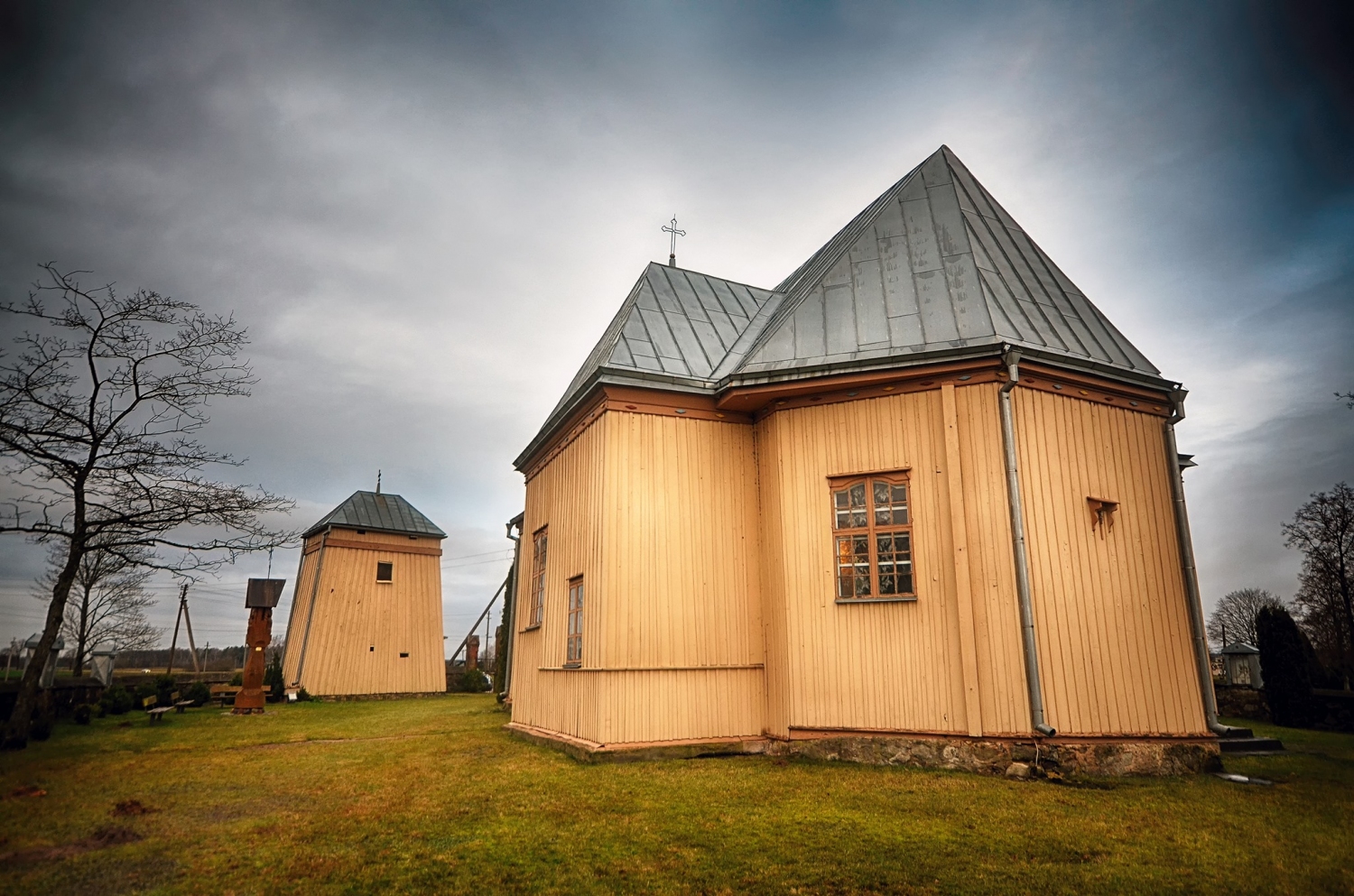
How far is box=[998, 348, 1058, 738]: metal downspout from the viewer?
8258 millimetres

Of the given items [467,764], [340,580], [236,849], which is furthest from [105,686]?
[236,849]

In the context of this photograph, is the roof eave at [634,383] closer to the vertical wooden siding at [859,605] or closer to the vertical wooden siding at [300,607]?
the vertical wooden siding at [859,605]

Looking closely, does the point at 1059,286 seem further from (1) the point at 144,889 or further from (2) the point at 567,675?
(1) the point at 144,889

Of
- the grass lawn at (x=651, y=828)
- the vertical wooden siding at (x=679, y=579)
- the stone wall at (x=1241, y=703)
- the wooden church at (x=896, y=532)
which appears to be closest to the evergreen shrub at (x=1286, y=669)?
the stone wall at (x=1241, y=703)

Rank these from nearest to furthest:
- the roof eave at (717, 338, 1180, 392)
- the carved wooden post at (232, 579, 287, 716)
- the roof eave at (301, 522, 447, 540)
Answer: the roof eave at (717, 338, 1180, 392) → the carved wooden post at (232, 579, 287, 716) → the roof eave at (301, 522, 447, 540)

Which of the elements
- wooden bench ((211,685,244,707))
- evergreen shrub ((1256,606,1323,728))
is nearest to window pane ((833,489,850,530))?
evergreen shrub ((1256,606,1323,728))

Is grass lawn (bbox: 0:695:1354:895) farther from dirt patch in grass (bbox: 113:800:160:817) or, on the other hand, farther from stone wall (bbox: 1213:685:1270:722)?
stone wall (bbox: 1213:685:1270:722)

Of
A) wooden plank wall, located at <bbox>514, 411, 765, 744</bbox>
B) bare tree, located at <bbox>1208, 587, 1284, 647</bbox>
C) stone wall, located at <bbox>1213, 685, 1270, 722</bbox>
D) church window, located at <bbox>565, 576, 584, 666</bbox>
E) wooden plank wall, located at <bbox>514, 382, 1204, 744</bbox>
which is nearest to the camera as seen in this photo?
wooden plank wall, located at <bbox>514, 382, 1204, 744</bbox>

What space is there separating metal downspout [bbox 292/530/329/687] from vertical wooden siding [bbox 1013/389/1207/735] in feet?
68.0

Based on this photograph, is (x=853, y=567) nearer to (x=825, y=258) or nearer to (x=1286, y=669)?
(x=825, y=258)

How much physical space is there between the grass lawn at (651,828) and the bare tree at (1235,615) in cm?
3899

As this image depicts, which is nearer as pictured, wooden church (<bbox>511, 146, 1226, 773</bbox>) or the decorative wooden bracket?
wooden church (<bbox>511, 146, 1226, 773</bbox>)

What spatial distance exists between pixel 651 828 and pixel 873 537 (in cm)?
475

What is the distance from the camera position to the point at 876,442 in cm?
968
